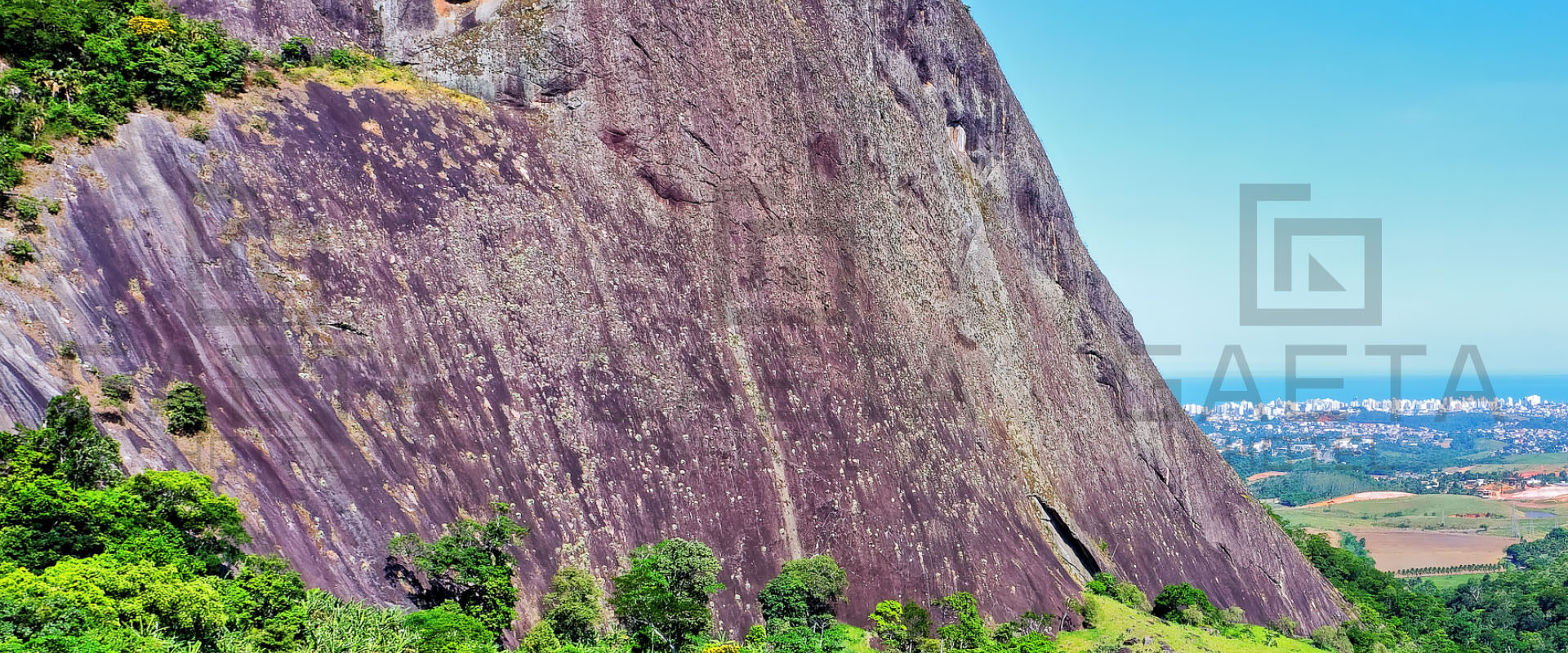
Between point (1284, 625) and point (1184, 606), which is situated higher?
point (1184, 606)

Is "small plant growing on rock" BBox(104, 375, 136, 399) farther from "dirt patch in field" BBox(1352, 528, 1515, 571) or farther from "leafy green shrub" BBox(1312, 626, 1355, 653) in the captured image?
"dirt patch in field" BBox(1352, 528, 1515, 571)

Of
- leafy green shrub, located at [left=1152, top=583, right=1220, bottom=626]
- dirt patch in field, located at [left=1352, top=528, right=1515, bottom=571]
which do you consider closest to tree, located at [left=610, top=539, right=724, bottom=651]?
leafy green shrub, located at [left=1152, top=583, right=1220, bottom=626]

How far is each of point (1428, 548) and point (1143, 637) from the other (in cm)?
11600

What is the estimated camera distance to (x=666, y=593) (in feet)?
90.0

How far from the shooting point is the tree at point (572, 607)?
25.8m

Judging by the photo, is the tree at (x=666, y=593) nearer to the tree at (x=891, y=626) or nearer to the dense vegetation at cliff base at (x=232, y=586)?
the dense vegetation at cliff base at (x=232, y=586)

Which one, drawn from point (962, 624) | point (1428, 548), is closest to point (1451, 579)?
point (1428, 548)

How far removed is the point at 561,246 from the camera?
32.4 m

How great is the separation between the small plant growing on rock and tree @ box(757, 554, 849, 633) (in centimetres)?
1622

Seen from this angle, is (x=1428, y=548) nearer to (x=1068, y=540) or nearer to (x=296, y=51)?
(x=1068, y=540)

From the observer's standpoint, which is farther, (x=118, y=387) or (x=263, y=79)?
(x=263, y=79)

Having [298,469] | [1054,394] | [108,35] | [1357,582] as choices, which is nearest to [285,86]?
[108,35]

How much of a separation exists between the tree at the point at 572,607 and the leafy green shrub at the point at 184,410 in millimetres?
8287

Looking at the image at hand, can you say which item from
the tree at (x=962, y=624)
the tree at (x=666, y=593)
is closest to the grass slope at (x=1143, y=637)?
the tree at (x=962, y=624)
